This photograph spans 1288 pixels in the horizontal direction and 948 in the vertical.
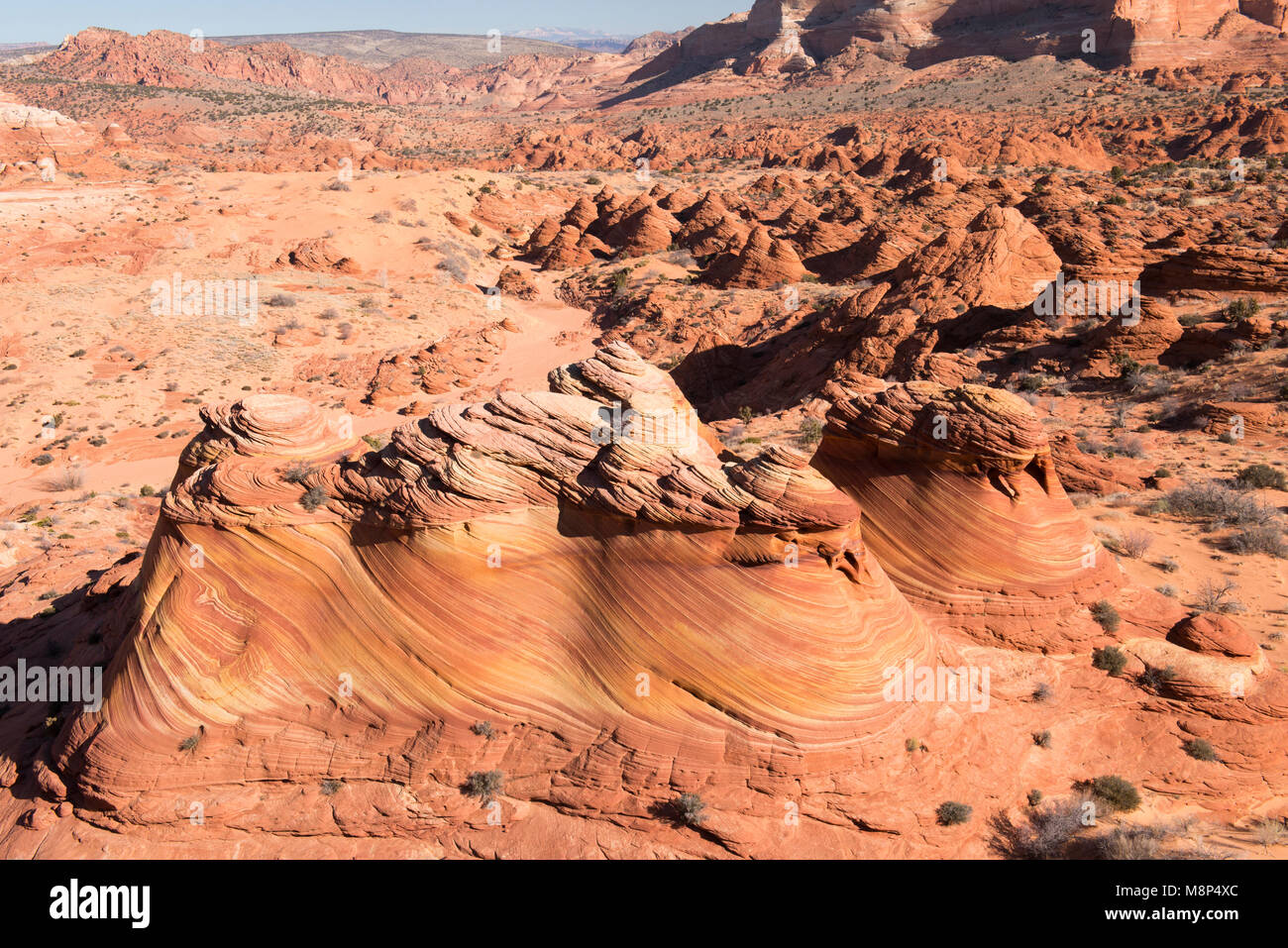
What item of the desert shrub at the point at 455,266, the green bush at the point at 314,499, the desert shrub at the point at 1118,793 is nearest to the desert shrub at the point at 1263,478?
the desert shrub at the point at 1118,793

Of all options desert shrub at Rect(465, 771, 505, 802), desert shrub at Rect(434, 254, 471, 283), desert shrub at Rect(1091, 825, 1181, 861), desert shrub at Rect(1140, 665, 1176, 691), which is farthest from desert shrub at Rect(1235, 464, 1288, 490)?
desert shrub at Rect(434, 254, 471, 283)

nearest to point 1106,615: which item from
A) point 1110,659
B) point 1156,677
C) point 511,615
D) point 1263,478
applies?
point 1110,659

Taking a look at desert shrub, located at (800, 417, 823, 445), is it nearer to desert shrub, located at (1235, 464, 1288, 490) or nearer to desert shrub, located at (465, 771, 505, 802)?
desert shrub, located at (1235, 464, 1288, 490)

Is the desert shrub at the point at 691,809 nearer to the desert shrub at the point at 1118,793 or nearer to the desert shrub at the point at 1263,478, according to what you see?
the desert shrub at the point at 1118,793

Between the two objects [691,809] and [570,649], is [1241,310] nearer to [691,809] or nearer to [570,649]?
[691,809]

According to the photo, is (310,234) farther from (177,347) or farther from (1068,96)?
(1068,96)
